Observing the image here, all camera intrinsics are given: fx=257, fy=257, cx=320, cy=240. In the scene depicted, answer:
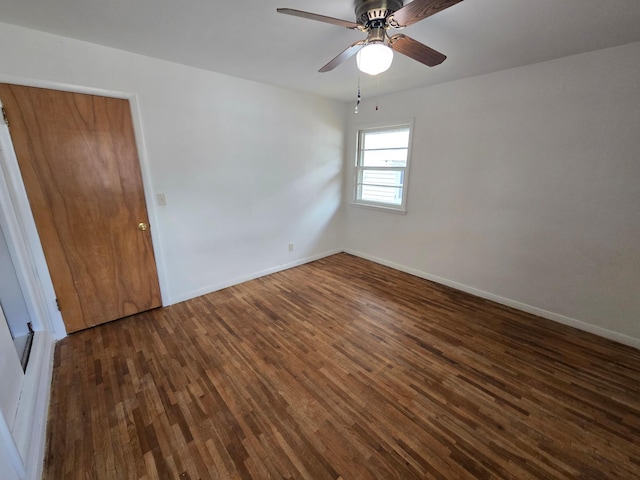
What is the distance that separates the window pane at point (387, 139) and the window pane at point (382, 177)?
0.37 m

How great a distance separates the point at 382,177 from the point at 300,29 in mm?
2412

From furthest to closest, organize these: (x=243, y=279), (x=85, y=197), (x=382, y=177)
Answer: (x=382, y=177)
(x=243, y=279)
(x=85, y=197)

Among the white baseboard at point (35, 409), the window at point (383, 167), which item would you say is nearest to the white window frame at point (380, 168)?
the window at point (383, 167)

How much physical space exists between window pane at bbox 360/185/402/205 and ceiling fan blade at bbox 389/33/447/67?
2.02 meters

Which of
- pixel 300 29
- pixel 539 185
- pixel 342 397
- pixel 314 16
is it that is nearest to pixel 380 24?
pixel 314 16

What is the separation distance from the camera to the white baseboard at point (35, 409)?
1.26m

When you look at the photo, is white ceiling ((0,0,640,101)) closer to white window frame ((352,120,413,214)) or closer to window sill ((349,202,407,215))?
white window frame ((352,120,413,214))

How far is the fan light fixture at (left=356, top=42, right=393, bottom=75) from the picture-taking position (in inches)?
57.5

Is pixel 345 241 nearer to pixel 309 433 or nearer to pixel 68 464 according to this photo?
pixel 309 433

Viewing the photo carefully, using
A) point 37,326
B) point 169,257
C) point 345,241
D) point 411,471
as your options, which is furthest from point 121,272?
point 345,241

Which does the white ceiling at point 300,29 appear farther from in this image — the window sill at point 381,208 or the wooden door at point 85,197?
the window sill at point 381,208

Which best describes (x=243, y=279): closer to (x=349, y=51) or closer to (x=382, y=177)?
(x=382, y=177)

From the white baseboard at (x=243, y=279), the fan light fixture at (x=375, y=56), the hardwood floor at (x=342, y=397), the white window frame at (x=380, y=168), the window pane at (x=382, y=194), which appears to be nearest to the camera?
the hardwood floor at (x=342, y=397)

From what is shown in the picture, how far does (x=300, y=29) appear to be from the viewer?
1804mm
